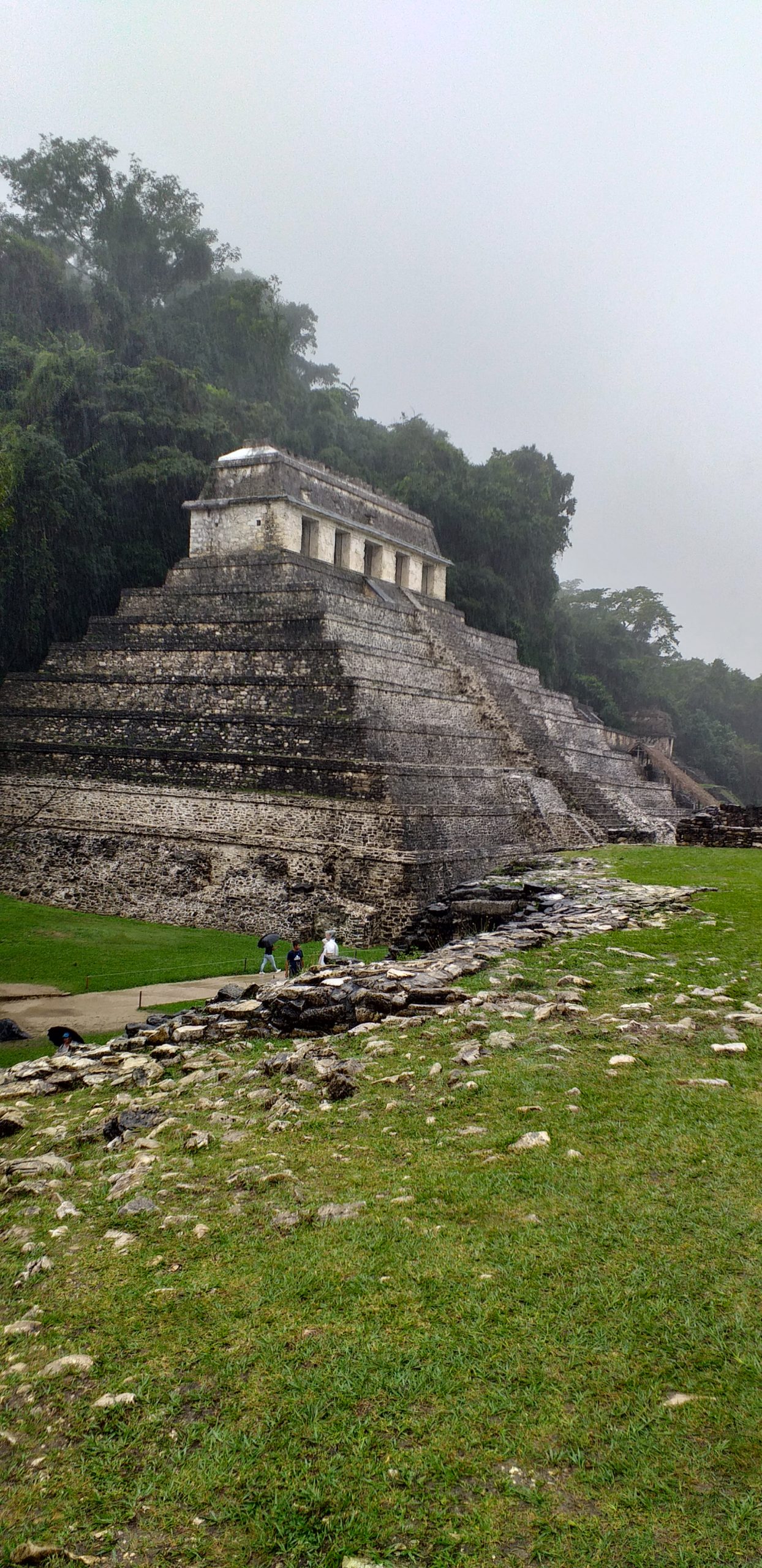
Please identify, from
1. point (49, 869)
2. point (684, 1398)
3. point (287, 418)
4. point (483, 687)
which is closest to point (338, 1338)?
point (684, 1398)

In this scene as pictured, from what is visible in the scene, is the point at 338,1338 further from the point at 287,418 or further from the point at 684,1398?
the point at 287,418

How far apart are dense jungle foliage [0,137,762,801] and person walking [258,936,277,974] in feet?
33.0

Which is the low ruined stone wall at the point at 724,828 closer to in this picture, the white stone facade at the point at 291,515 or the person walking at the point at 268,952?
the person walking at the point at 268,952

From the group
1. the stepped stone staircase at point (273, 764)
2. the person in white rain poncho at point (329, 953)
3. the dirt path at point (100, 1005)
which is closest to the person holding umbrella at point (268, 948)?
the dirt path at point (100, 1005)

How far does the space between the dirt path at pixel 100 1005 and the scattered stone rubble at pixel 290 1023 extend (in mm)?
1200

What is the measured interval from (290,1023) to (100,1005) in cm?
361

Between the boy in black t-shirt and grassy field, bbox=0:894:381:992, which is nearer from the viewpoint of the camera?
the boy in black t-shirt

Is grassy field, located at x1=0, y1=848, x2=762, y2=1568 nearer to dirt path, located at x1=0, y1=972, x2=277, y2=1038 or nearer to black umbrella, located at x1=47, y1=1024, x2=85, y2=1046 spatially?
black umbrella, located at x1=47, y1=1024, x2=85, y2=1046

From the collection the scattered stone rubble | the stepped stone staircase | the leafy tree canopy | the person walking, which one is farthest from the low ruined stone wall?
the leafy tree canopy

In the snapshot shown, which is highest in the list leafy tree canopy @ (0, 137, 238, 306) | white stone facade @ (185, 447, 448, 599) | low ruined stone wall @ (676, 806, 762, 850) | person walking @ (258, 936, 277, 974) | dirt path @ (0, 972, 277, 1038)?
leafy tree canopy @ (0, 137, 238, 306)

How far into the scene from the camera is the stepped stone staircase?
14.0m

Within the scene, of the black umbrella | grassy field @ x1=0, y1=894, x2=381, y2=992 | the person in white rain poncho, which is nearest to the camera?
the black umbrella

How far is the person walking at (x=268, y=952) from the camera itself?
1028 cm

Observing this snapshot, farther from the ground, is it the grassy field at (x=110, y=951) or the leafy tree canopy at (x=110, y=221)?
the leafy tree canopy at (x=110, y=221)
